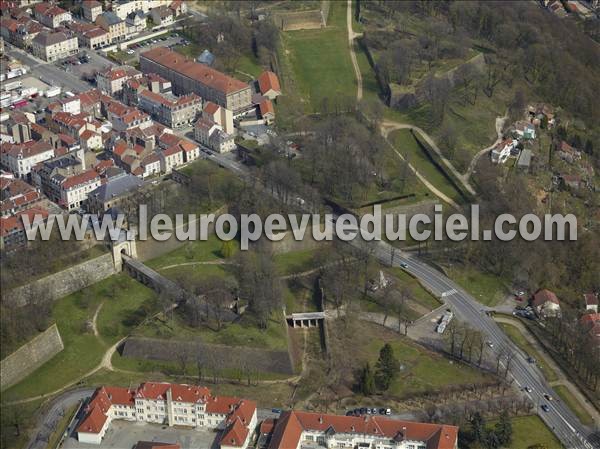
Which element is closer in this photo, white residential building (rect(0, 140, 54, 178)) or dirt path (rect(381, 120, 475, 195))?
white residential building (rect(0, 140, 54, 178))

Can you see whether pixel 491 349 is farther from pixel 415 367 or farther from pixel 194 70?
pixel 194 70

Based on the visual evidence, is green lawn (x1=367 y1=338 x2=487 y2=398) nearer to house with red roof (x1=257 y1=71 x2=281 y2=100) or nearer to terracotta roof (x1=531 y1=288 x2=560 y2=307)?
terracotta roof (x1=531 y1=288 x2=560 y2=307)

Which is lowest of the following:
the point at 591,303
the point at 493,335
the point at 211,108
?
the point at 493,335

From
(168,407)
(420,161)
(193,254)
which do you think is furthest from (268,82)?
(168,407)

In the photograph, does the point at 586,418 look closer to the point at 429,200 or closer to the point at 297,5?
the point at 429,200

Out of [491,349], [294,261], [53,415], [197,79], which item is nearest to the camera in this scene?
[53,415]

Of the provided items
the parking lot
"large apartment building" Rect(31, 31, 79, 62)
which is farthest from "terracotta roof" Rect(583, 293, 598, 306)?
"large apartment building" Rect(31, 31, 79, 62)
